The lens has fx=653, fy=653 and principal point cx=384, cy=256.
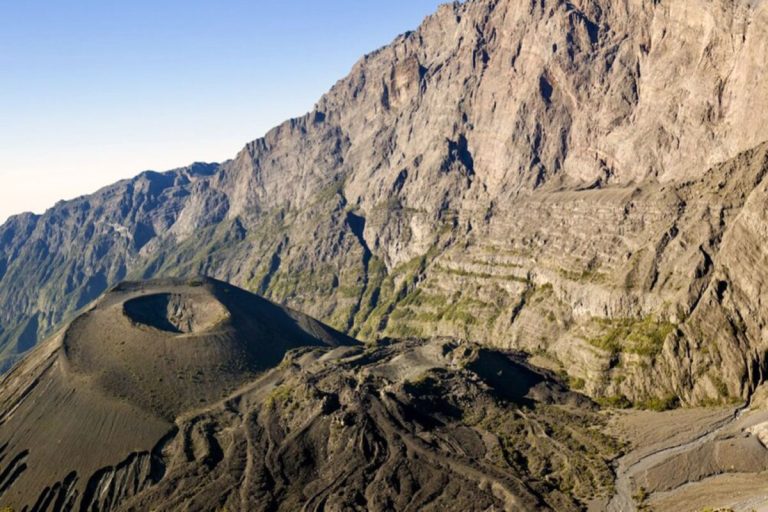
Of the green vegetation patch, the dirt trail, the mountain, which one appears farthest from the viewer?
the green vegetation patch

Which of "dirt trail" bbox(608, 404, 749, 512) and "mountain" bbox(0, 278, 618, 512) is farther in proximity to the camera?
"mountain" bbox(0, 278, 618, 512)

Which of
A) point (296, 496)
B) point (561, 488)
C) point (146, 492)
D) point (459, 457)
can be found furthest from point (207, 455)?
point (561, 488)

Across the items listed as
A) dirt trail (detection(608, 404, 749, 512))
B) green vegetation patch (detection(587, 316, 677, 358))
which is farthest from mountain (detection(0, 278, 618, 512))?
green vegetation patch (detection(587, 316, 677, 358))

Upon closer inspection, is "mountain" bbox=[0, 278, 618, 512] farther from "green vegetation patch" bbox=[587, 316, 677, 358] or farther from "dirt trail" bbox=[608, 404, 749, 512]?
"green vegetation patch" bbox=[587, 316, 677, 358]

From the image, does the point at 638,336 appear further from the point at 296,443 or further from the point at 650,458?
the point at 296,443

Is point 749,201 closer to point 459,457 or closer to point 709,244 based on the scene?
point 709,244

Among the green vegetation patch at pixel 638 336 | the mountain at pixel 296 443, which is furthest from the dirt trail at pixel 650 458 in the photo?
the green vegetation patch at pixel 638 336
